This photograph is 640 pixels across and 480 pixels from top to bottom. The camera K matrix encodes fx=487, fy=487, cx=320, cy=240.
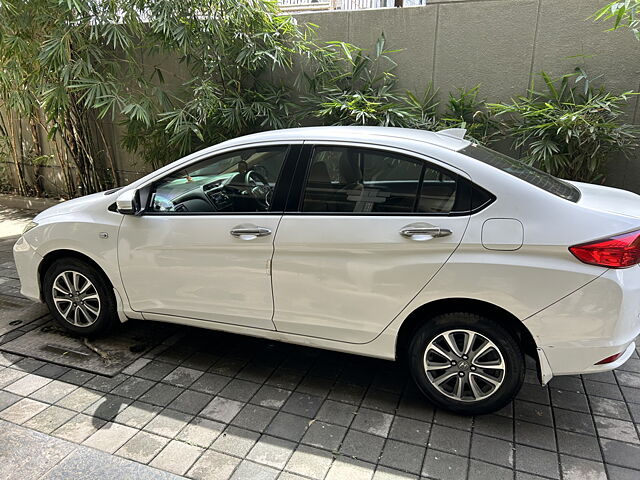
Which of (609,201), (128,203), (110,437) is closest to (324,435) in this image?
(110,437)

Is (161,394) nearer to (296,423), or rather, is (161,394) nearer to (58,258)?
(296,423)

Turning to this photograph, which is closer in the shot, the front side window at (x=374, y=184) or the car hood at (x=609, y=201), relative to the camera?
the car hood at (x=609, y=201)

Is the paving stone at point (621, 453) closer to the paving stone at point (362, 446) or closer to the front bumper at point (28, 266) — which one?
the paving stone at point (362, 446)

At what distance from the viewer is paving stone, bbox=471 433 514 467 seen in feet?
7.76

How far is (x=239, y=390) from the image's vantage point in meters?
2.96

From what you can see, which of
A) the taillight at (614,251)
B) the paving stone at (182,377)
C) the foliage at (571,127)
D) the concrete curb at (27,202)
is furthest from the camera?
the concrete curb at (27,202)

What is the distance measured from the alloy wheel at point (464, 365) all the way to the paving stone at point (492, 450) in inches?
8.4

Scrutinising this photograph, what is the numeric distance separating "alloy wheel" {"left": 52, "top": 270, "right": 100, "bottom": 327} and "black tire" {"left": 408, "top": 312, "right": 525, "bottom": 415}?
2236 mm

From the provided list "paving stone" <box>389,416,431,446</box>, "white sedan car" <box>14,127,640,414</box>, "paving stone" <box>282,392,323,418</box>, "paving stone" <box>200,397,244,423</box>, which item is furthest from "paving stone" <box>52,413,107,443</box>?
"paving stone" <box>389,416,431,446</box>

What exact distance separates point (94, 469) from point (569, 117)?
4519 millimetres

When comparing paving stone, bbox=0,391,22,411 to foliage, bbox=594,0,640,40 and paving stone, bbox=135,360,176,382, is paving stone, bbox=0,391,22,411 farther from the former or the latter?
foliage, bbox=594,0,640,40

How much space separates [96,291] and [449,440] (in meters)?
2.49

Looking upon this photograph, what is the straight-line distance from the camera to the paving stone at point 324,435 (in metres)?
2.49

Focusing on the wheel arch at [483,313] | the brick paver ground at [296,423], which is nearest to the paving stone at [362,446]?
the brick paver ground at [296,423]
